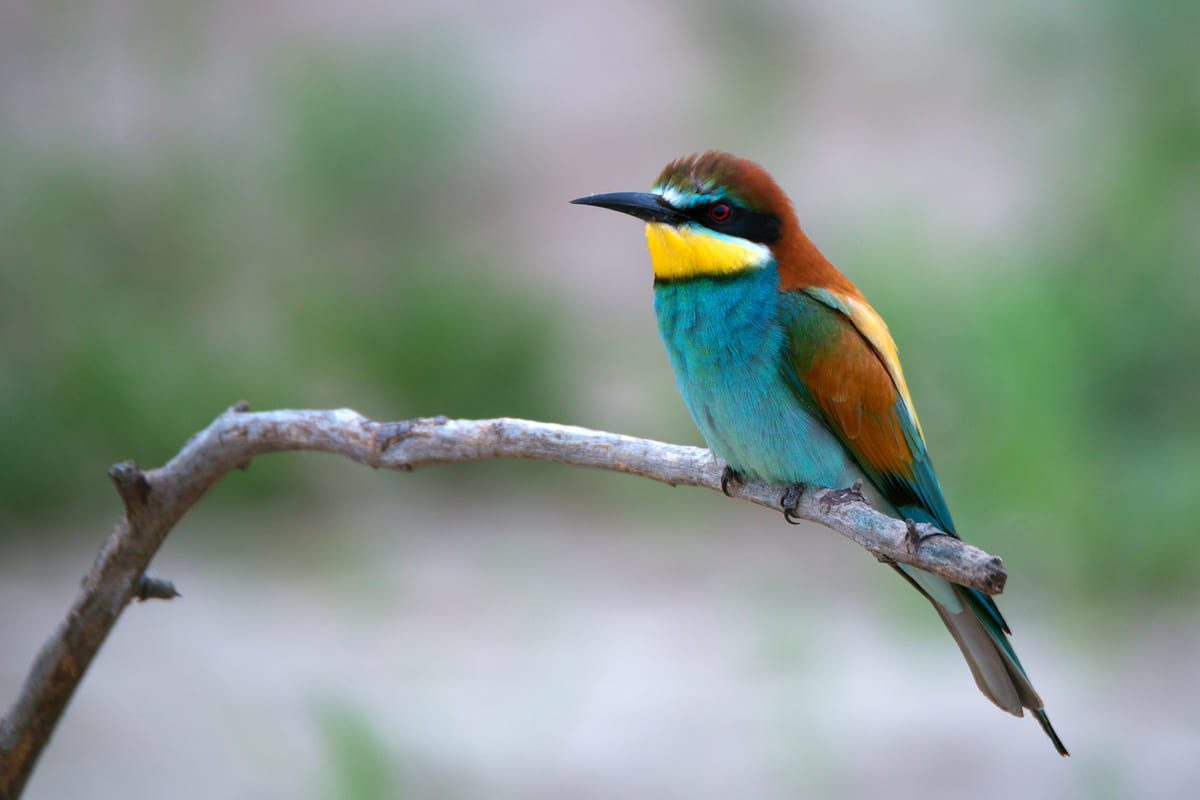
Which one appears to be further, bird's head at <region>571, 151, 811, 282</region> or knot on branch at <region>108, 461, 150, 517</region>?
bird's head at <region>571, 151, 811, 282</region>

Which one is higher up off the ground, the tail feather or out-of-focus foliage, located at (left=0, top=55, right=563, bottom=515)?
out-of-focus foliage, located at (left=0, top=55, right=563, bottom=515)

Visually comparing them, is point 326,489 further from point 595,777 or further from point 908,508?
point 908,508

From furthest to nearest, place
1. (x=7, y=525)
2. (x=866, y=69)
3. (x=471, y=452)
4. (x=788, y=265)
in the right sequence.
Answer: (x=866, y=69) → (x=7, y=525) → (x=788, y=265) → (x=471, y=452)

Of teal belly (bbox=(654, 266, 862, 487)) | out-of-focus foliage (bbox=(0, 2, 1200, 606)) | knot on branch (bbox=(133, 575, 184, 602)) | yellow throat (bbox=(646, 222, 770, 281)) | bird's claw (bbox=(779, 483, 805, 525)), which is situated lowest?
knot on branch (bbox=(133, 575, 184, 602))

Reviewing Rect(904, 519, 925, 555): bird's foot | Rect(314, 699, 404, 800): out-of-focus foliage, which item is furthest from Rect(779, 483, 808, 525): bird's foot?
Rect(314, 699, 404, 800): out-of-focus foliage

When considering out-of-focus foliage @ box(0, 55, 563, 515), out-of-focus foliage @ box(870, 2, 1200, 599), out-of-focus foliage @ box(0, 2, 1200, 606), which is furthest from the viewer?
out-of-focus foliage @ box(0, 55, 563, 515)

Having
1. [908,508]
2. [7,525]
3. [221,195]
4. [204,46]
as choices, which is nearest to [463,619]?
[7,525]

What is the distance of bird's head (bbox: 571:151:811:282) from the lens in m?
1.88

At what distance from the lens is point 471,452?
5.22 ft

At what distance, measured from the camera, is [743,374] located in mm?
1897

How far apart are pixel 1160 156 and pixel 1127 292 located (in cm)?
56

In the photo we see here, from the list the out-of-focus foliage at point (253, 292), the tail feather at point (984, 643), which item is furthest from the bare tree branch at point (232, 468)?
the out-of-focus foliage at point (253, 292)

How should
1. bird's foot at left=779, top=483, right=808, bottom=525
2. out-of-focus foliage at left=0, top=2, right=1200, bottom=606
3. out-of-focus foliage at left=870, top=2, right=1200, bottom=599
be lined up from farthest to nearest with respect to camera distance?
out-of-focus foliage at left=0, top=2, right=1200, bottom=606 → out-of-focus foliage at left=870, top=2, right=1200, bottom=599 → bird's foot at left=779, top=483, right=808, bottom=525

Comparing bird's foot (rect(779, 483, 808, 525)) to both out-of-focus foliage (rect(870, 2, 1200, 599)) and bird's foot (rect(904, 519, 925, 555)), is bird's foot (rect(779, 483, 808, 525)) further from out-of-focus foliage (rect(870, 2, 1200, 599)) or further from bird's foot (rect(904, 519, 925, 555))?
out-of-focus foliage (rect(870, 2, 1200, 599))
